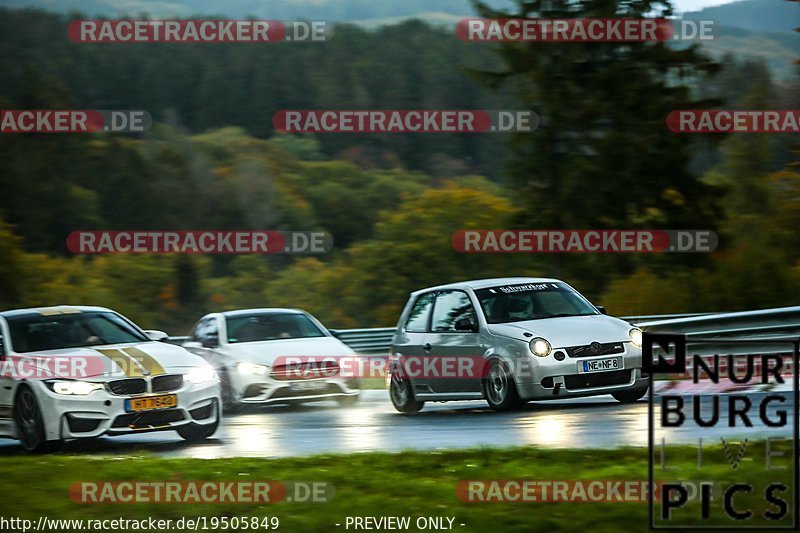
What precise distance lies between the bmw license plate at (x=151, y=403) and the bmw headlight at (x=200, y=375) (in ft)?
0.90

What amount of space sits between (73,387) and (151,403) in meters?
0.72

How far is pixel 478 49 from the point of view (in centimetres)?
6681

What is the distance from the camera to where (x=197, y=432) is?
40.0 feet

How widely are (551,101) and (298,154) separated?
3161 centimetres

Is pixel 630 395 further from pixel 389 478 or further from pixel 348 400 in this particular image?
pixel 389 478

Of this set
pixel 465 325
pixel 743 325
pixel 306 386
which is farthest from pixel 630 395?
pixel 306 386

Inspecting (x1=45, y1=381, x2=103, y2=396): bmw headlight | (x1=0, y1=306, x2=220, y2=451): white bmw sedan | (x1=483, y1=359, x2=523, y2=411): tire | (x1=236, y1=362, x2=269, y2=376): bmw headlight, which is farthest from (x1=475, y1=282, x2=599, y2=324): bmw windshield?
(x1=45, y1=381, x2=103, y2=396): bmw headlight

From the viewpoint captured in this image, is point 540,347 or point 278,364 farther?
point 278,364

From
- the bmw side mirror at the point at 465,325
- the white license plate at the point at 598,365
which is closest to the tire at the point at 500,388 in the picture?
the bmw side mirror at the point at 465,325

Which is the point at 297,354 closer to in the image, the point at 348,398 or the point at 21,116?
the point at 348,398

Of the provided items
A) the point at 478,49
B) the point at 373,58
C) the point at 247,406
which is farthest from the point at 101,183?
the point at 247,406

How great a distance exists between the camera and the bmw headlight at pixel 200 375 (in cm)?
1166

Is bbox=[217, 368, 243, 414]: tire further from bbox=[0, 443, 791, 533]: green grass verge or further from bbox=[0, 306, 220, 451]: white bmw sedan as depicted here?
bbox=[0, 443, 791, 533]: green grass verge

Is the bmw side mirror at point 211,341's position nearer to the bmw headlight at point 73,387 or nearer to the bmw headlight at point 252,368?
the bmw headlight at point 252,368
